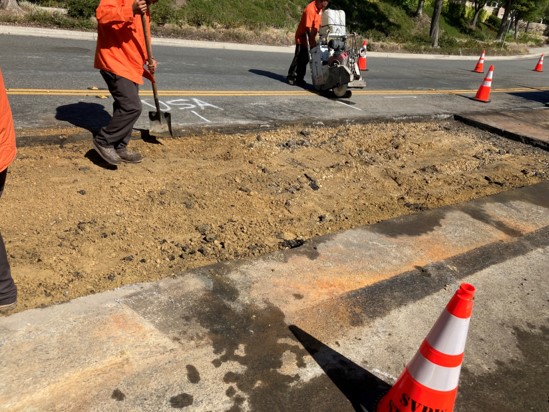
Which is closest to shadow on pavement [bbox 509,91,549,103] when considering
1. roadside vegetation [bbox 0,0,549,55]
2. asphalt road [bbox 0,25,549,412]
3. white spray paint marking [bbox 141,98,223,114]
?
roadside vegetation [bbox 0,0,549,55]

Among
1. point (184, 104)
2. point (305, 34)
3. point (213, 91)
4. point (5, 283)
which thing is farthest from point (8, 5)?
point (5, 283)

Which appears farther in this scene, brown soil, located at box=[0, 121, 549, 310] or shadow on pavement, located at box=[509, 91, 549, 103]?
shadow on pavement, located at box=[509, 91, 549, 103]

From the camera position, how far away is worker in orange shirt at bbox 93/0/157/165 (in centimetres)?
429

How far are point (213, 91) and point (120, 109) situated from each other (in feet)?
14.2

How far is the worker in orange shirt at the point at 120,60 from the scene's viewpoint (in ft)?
14.1

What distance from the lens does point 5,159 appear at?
2.65 m

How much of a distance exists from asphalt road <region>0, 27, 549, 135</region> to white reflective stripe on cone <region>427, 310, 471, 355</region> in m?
4.85

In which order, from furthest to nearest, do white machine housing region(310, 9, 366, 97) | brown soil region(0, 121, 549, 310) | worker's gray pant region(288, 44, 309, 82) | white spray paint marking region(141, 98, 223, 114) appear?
worker's gray pant region(288, 44, 309, 82) → white machine housing region(310, 9, 366, 97) → white spray paint marking region(141, 98, 223, 114) → brown soil region(0, 121, 549, 310)

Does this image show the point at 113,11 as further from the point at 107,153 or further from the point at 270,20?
the point at 270,20

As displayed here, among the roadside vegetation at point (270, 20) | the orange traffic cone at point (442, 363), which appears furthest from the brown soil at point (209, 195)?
the roadside vegetation at point (270, 20)

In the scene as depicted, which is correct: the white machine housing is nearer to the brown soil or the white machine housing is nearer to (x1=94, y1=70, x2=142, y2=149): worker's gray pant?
the brown soil

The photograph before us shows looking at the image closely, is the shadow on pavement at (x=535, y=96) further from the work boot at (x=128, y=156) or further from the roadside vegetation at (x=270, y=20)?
the work boot at (x=128, y=156)

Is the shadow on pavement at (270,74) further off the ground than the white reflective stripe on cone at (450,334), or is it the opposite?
the shadow on pavement at (270,74)

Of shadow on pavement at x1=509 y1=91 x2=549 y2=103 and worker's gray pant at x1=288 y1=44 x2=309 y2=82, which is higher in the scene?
worker's gray pant at x1=288 y1=44 x2=309 y2=82
